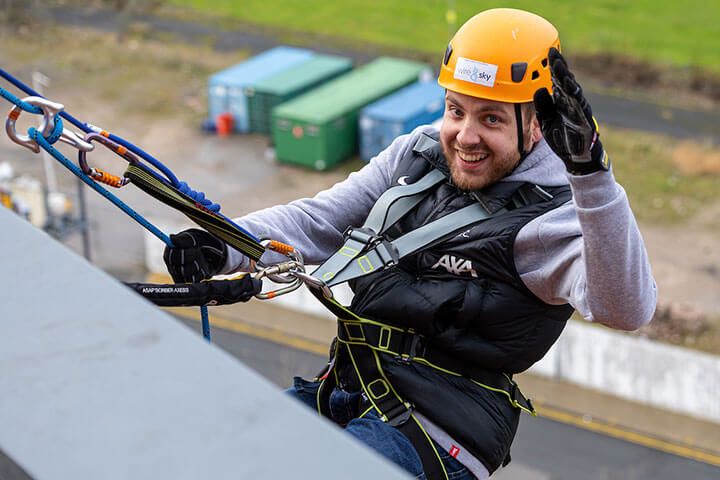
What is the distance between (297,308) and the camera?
15312 millimetres

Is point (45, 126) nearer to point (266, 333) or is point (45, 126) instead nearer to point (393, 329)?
point (393, 329)

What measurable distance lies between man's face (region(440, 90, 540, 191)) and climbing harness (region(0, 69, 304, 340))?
644mm

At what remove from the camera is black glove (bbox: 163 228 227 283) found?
3545mm

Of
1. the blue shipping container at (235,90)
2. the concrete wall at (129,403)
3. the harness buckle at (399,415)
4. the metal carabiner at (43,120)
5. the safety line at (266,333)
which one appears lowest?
the blue shipping container at (235,90)

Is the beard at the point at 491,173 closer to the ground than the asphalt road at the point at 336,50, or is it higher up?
higher up

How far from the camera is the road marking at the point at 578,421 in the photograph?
12570 mm

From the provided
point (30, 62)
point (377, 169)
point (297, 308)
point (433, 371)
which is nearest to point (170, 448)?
point (433, 371)

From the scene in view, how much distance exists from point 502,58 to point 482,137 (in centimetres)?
27

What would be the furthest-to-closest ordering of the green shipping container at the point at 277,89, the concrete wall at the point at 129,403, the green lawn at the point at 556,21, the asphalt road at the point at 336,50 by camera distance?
1. the green lawn at the point at 556,21
2. the asphalt road at the point at 336,50
3. the green shipping container at the point at 277,89
4. the concrete wall at the point at 129,403

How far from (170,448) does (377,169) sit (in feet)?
9.78

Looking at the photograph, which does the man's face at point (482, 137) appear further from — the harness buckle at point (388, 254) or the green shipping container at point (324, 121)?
the green shipping container at point (324, 121)

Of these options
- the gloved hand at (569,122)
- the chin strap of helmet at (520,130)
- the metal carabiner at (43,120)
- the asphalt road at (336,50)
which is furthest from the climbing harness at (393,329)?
the asphalt road at (336,50)

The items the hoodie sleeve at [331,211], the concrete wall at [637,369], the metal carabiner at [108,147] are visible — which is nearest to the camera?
the metal carabiner at [108,147]

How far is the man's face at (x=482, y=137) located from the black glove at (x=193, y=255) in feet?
2.80
